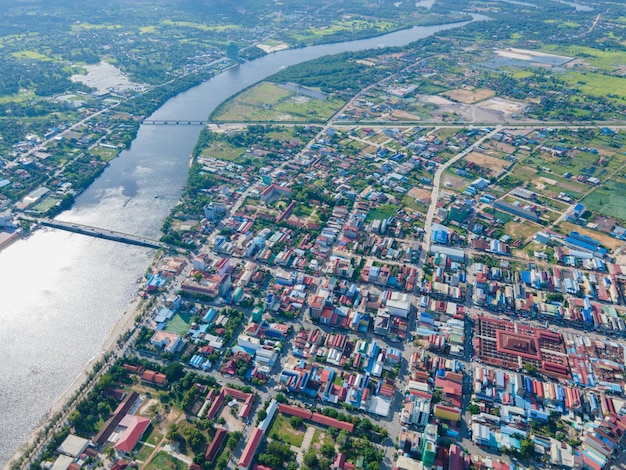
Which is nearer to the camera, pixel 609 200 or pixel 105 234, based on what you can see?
pixel 105 234

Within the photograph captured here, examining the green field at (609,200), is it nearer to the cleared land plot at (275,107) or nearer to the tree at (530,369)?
the tree at (530,369)

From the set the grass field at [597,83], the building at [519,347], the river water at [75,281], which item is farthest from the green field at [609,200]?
the river water at [75,281]

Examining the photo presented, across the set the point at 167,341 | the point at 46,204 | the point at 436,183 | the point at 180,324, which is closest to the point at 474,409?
the point at 167,341

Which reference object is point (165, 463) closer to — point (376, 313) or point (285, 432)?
point (285, 432)

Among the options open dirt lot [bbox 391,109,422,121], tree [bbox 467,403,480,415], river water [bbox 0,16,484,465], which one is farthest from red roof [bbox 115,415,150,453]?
open dirt lot [bbox 391,109,422,121]

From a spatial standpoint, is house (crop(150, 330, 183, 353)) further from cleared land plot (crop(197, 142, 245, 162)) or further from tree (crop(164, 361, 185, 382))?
cleared land plot (crop(197, 142, 245, 162))

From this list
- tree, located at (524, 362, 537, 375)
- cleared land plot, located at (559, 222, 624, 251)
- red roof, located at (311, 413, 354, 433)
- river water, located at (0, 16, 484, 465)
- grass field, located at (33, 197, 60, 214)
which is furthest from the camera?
grass field, located at (33, 197, 60, 214)

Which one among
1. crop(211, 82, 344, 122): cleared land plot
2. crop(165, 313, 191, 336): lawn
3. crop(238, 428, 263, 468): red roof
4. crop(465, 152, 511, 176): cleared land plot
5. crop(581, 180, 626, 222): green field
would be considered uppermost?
crop(238, 428, 263, 468): red roof

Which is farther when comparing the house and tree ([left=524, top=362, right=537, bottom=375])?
the house
